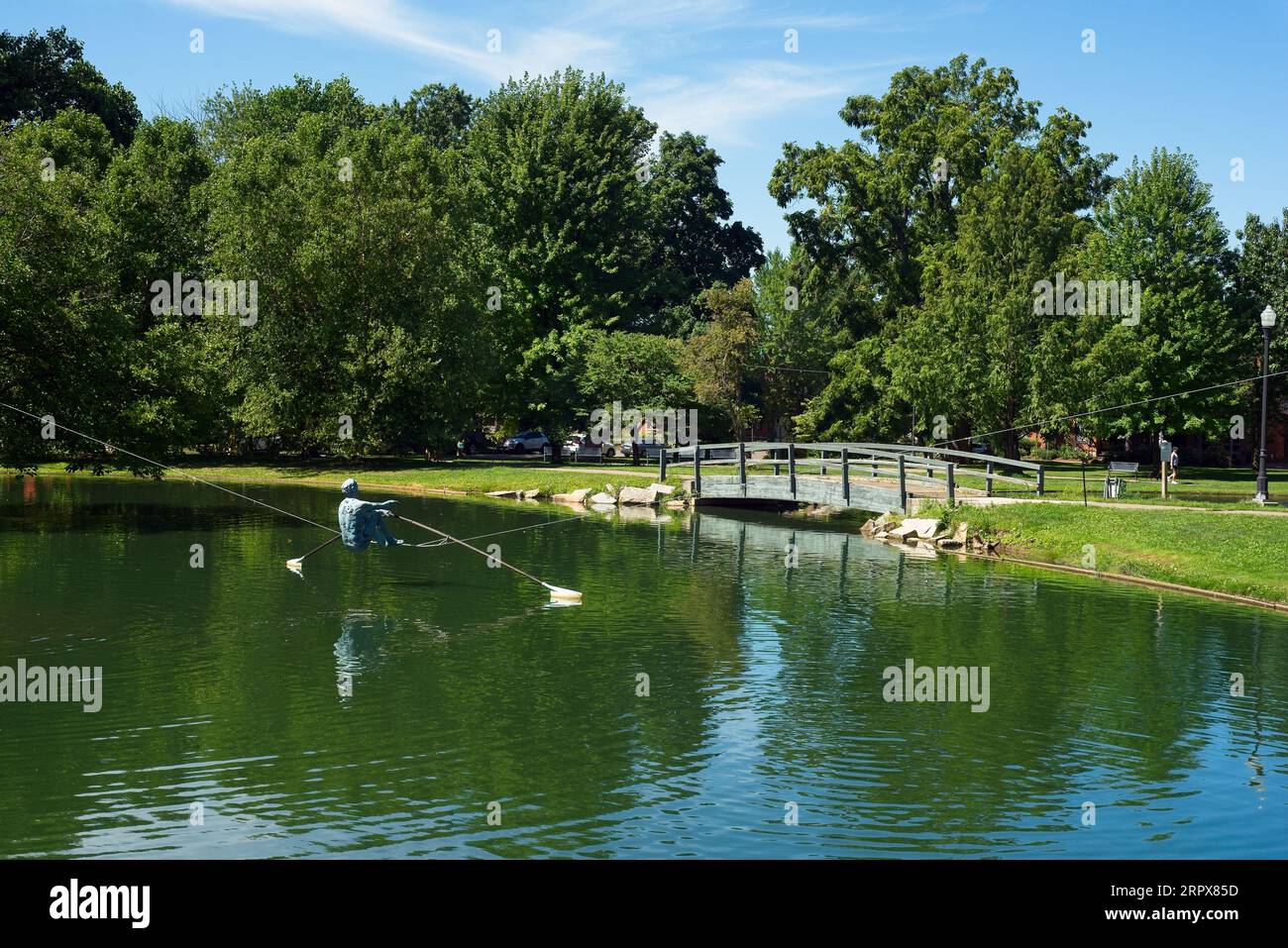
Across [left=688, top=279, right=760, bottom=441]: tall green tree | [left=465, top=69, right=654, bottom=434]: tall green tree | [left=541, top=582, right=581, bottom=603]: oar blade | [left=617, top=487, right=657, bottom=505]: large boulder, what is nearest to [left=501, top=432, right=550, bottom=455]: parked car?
[left=465, top=69, right=654, bottom=434]: tall green tree

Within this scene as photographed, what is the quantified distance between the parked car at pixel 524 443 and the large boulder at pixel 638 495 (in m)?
28.7

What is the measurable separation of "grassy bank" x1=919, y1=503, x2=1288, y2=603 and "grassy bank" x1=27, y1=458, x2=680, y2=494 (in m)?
17.3

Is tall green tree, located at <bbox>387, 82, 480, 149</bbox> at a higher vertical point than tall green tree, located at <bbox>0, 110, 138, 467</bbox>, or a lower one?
higher

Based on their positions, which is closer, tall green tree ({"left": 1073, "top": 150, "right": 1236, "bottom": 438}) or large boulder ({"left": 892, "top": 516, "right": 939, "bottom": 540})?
large boulder ({"left": 892, "top": 516, "right": 939, "bottom": 540})

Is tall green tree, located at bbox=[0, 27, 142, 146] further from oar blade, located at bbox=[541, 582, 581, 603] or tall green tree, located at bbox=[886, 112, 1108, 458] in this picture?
oar blade, located at bbox=[541, 582, 581, 603]

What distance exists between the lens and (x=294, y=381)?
6025cm

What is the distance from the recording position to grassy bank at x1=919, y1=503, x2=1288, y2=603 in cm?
2820

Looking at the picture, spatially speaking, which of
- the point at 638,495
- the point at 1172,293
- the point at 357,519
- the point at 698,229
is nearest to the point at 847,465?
the point at 638,495

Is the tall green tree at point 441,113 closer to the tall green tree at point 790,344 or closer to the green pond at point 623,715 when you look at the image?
the tall green tree at point 790,344

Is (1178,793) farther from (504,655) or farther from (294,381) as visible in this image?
(294,381)

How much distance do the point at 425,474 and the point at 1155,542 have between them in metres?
33.3

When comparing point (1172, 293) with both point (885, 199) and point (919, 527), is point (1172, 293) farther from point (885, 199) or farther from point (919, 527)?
point (919, 527)

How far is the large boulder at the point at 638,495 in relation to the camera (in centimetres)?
4934
